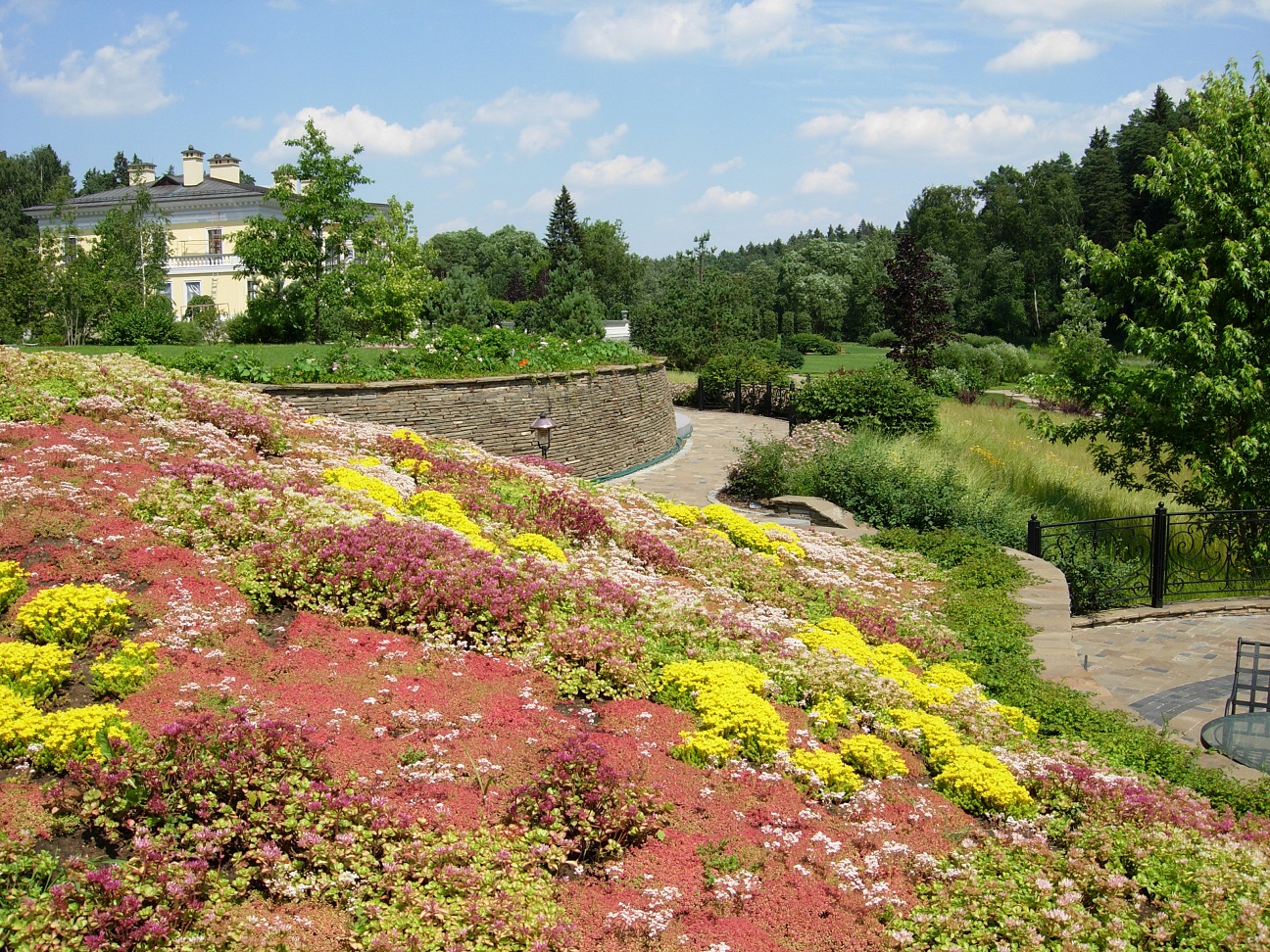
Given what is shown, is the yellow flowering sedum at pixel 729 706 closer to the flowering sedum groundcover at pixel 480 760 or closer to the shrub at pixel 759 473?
the flowering sedum groundcover at pixel 480 760

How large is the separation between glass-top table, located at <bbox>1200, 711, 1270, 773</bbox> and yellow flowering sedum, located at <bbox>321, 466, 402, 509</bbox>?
613 centimetres

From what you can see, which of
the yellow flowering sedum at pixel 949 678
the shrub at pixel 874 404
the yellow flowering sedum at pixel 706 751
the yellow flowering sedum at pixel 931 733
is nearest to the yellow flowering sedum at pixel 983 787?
the yellow flowering sedum at pixel 931 733

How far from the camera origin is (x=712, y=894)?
3.69m

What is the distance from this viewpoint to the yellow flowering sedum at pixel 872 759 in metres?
4.91

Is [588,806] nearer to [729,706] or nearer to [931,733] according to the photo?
[729,706]

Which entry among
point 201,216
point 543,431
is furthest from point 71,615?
point 201,216

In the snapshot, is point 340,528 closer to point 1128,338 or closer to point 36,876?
point 36,876

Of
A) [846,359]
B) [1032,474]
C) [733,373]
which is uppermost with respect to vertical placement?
[846,359]

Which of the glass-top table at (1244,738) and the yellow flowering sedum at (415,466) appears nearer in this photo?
the glass-top table at (1244,738)

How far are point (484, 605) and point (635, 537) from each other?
2.83 m

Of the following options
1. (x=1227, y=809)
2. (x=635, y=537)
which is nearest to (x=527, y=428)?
(x=635, y=537)

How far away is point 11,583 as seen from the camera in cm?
491

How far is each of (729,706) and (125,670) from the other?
299cm

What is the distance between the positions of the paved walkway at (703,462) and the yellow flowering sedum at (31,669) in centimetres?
843
